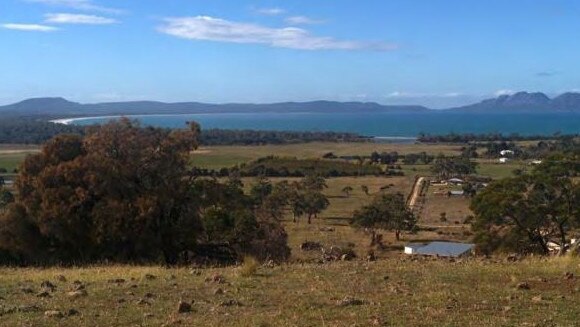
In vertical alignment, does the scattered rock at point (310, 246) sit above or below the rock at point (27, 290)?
below

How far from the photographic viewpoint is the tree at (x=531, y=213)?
40.9m

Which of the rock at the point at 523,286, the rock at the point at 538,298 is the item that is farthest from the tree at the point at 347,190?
the rock at the point at 538,298

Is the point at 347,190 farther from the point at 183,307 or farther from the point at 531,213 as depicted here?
the point at 183,307

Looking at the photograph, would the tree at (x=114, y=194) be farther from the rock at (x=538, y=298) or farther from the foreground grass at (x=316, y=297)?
the rock at (x=538, y=298)

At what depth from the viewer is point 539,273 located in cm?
1307

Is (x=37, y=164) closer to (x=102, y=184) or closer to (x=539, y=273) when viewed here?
(x=102, y=184)

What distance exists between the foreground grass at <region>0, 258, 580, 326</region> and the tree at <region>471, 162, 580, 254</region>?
90.7 ft

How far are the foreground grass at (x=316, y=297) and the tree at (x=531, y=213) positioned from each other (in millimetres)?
27635

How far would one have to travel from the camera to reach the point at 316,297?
34.6 feet

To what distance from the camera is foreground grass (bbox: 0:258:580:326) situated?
352 inches

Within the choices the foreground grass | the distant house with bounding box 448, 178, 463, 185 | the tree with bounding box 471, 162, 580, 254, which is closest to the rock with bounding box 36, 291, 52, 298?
the foreground grass

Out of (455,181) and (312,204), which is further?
(455,181)

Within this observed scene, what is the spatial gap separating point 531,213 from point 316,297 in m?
33.4

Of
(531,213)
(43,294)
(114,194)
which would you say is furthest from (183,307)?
(531,213)
